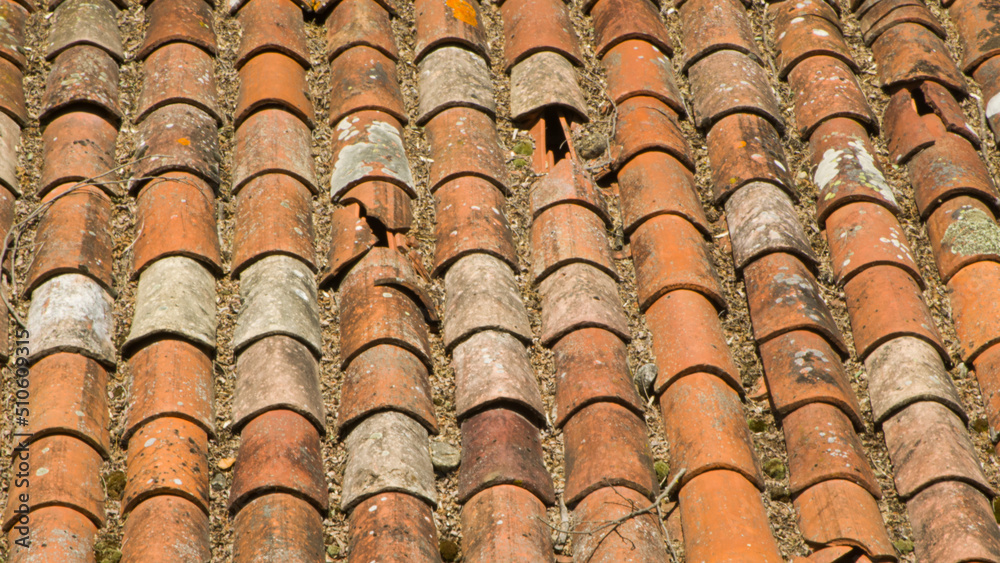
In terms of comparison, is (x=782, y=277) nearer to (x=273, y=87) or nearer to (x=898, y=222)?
(x=898, y=222)

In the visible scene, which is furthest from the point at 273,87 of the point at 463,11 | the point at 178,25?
the point at 463,11

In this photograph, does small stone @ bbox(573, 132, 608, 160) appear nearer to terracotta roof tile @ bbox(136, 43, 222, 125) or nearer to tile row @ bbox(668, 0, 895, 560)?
tile row @ bbox(668, 0, 895, 560)

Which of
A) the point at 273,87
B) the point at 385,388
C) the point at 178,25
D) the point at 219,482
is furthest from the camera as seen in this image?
the point at 178,25

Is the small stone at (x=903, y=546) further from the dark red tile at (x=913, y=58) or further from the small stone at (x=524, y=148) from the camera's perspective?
the dark red tile at (x=913, y=58)

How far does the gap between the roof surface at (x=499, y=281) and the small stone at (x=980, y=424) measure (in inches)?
1.6

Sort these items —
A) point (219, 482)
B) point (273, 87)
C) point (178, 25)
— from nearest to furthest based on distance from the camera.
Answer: point (219, 482)
point (273, 87)
point (178, 25)

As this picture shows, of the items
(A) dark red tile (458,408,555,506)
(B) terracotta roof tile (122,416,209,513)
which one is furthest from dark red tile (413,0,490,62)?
(B) terracotta roof tile (122,416,209,513)

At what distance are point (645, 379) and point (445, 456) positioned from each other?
28.9 inches

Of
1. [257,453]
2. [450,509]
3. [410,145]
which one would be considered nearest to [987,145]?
[410,145]

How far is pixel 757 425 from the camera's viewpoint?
3.32 metres

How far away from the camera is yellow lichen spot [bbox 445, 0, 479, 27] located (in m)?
4.59

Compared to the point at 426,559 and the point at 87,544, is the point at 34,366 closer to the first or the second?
the point at 87,544

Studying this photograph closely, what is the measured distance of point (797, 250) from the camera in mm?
3695

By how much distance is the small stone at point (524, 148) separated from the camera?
414 centimetres
